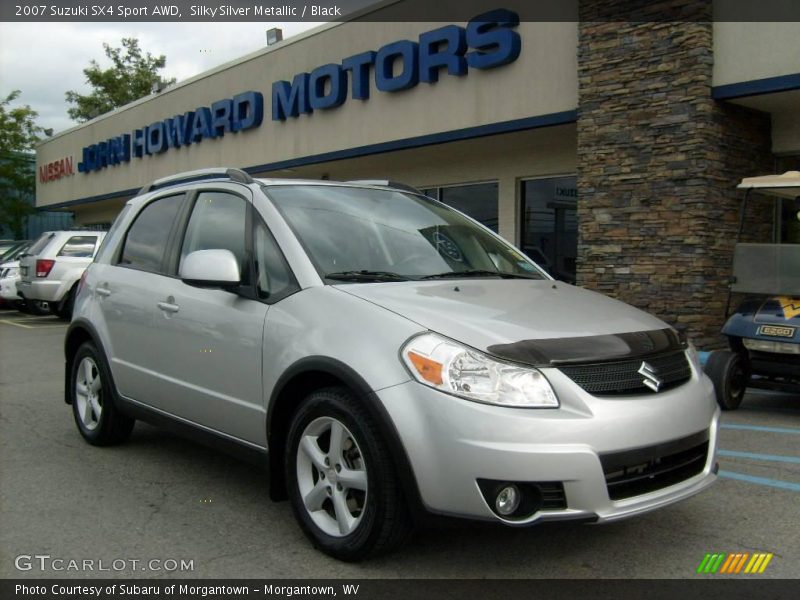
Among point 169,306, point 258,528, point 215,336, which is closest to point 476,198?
point 169,306

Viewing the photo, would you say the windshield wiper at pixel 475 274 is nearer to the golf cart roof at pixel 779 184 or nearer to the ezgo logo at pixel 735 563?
the ezgo logo at pixel 735 563

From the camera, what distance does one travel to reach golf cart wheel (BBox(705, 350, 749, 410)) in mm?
6812

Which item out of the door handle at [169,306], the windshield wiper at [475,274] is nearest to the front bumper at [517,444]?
the windshield wiper at [475,274]

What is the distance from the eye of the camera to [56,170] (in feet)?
101

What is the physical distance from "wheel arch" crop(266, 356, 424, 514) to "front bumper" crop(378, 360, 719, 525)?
4 centimetres

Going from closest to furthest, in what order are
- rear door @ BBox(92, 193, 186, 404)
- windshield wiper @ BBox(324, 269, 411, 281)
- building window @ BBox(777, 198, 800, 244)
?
windshield wiper @ BBox(324, 269, 411, 281) < rear door @ BBox(92, 193, 186, 404) < building window @ BBox(777, 198, 800, 244)

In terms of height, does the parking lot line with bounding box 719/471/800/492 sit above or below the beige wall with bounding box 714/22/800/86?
below

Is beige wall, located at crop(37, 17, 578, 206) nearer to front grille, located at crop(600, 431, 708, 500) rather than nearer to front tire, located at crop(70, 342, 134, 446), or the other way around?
front tire, located at crop(70, 342, 134, 446)

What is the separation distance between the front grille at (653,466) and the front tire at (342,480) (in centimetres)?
84

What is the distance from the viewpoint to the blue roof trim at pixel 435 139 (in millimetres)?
11781

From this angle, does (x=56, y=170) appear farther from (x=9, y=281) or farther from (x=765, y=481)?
(x=765, y=481)

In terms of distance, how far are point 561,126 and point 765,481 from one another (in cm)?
850

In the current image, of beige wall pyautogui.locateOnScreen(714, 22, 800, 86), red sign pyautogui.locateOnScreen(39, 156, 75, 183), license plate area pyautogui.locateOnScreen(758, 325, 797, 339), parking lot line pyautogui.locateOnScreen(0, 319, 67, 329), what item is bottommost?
parking lot line pyautogui.locateOnScreen(0, 319, 67, 329)

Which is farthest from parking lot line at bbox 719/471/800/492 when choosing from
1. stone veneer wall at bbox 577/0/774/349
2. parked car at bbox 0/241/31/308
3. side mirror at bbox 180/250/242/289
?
parked car at bbox 0/241/31/308
